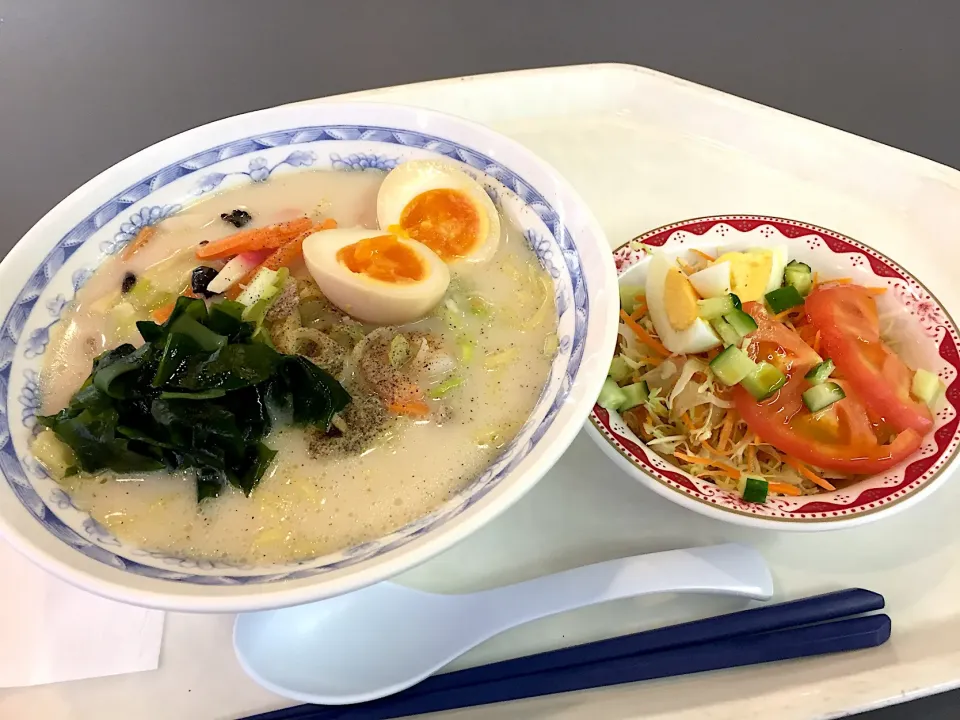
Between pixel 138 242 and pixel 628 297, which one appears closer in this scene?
pixel 138 242

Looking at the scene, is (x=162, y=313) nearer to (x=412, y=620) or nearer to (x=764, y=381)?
(x=412, y=620)

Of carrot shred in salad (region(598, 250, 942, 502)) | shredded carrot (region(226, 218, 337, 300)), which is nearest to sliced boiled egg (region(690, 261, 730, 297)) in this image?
carrot shred in salad (region(598, 250, 942, 502))

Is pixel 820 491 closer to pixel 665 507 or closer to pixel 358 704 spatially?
pixel 665 507

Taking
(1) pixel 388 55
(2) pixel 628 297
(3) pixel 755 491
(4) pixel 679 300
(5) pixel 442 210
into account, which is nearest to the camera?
(3) pixel 755 491

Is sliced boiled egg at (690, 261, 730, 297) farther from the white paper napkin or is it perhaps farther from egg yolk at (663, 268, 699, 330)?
the white paper napkin

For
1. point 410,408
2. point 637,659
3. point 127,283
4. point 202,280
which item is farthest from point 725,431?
point 127,283

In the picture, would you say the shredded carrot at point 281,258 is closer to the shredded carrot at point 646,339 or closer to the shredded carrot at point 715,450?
the shredded carrot at point 646,339
